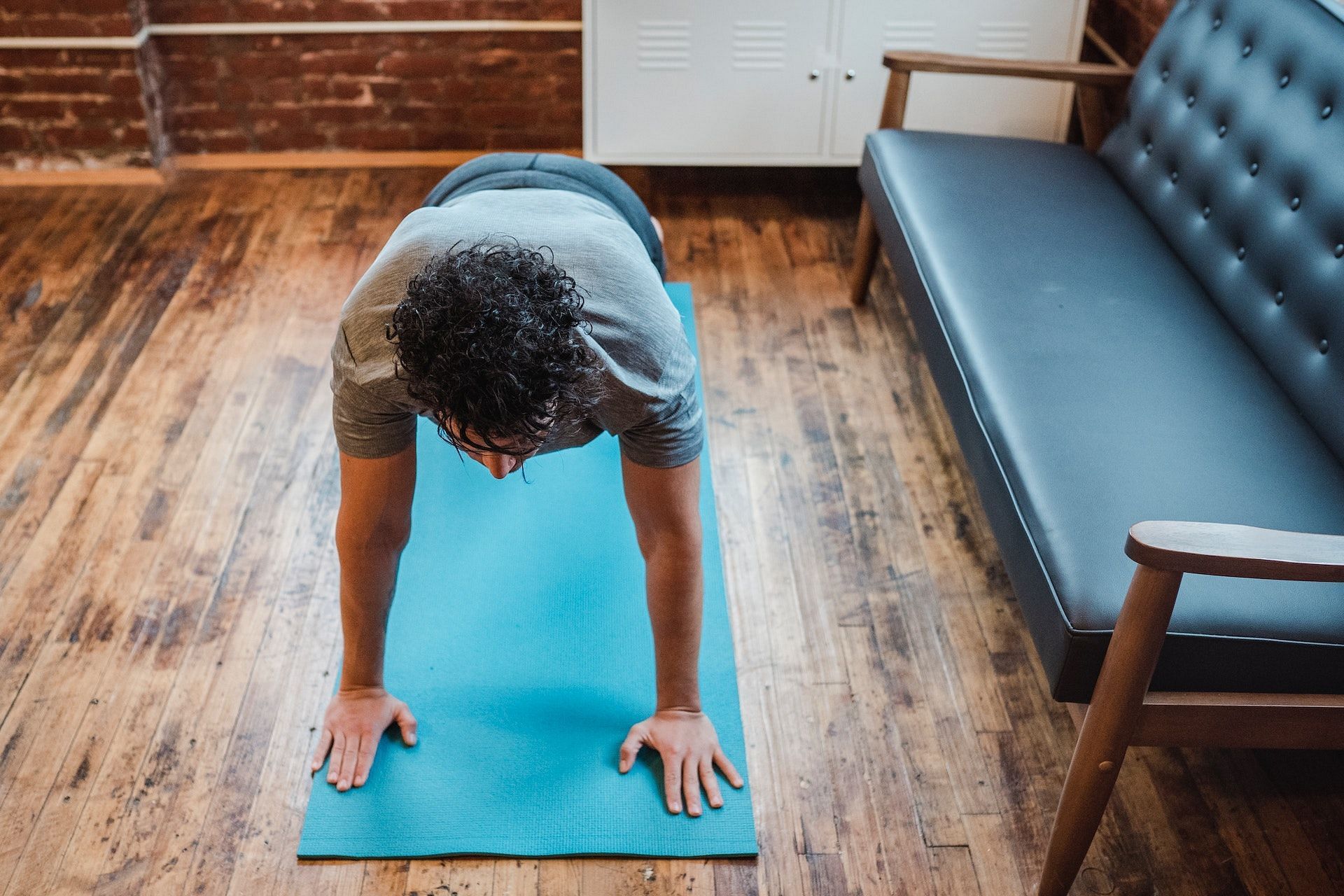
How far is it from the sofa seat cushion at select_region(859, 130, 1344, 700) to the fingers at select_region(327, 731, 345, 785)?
1.00 meters

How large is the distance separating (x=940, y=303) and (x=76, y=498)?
165 centimetres

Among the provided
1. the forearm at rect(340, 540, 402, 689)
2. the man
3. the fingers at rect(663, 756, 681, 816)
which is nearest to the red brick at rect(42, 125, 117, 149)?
the man

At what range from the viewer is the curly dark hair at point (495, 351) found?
114 cm

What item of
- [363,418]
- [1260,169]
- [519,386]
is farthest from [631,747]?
[1260,169]

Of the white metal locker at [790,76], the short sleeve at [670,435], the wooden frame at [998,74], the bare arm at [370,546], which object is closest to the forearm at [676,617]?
the short sleeve at [670,435]

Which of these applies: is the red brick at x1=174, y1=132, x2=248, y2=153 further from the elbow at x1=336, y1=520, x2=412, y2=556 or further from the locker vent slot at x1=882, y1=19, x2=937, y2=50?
the elbow at x1=336, y1=520, x2=412, y2=556

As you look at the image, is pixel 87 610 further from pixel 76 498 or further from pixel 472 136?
pixel 472 136

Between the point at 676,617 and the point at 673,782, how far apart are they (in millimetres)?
252

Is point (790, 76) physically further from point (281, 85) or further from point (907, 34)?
point (281, 85)

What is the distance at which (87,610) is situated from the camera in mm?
1935

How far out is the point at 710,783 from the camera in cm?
165

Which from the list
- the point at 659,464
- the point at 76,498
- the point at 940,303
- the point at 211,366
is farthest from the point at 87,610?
the point at 940,303

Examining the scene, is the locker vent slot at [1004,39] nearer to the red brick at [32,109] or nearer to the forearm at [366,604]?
the forearm at [366,604]

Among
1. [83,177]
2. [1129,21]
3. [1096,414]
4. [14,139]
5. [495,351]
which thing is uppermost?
[495,351]
